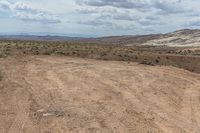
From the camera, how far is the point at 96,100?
1697 cm

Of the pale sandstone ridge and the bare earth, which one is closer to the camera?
the bare earth

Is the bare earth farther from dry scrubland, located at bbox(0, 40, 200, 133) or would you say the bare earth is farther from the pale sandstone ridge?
the pale sandstone ridge

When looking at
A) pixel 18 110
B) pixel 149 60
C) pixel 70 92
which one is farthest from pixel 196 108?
pixel 149 60

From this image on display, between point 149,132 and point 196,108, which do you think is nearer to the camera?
point 149,132

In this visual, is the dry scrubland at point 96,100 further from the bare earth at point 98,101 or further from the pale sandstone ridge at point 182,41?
the pale sandstone ridge at point 182,41

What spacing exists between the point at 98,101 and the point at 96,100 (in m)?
0.21

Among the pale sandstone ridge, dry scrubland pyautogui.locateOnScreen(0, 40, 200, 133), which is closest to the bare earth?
dry scrubland pyautogui.locateOnScreen(0, 40, 200, 133)

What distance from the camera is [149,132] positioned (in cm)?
1258

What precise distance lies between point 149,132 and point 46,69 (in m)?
→ 15.6

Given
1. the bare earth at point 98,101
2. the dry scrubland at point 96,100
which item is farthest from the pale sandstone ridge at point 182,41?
the bare earth at point 98,101

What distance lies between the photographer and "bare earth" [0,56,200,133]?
13227 millimetres

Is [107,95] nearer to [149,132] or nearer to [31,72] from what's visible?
[149,132]

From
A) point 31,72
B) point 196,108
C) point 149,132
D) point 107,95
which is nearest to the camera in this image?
point 149,132

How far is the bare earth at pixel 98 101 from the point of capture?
13.2 meters
